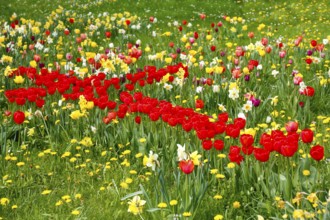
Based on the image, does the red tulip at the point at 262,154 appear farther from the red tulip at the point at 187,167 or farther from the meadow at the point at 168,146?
the red tulip at the point at 187,167

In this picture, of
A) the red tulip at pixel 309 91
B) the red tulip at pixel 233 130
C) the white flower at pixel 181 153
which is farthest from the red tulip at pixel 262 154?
the red tulip at pixel 309 91

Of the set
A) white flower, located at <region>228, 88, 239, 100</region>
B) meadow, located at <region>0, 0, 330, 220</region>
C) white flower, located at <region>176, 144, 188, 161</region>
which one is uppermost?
white flower, located at <region>176, 144, 188, 161</region>

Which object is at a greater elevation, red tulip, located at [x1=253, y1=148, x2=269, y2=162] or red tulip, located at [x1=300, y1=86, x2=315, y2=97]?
red tulip, located at [x1=253, y1=148, x2=269, y2=162]

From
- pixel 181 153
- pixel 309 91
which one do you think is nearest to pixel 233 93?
pixel 309 91

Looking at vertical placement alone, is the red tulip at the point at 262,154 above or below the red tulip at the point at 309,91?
above

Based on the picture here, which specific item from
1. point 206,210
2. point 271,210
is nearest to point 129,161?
point 206,210

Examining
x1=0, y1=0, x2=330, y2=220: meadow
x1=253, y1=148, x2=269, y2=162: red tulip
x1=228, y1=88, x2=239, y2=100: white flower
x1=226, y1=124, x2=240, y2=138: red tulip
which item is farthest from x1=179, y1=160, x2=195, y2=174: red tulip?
x1=228, y1=88, x2=239, y2=100: white flower

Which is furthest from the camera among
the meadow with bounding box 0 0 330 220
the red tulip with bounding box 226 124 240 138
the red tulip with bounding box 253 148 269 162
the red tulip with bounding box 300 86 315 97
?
the red tulip with bounding box 300 86 315 97

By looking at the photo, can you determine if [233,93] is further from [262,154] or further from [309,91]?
[262,154]

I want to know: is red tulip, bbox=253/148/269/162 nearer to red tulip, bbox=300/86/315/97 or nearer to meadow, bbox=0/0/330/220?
meadow, bbox=0/0/330/220

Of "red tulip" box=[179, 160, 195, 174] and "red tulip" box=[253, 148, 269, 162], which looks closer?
"red tulip" box=[179, 160, 195, 174]

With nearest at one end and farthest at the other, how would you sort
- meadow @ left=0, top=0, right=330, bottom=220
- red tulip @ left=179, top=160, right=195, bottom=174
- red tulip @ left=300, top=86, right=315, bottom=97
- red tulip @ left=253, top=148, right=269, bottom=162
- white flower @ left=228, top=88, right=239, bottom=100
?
red tulip @ left=179, top=160, right=195, bottom=174, red tulip @ left=253, top=148, right=269, bottom=162, meadow @ left=0, top=0, right=330, bottom=220, red tulip @ left=300, top=86, right=315, bottom=97, white flower @ left=228, top=88, right=239, bottom=100

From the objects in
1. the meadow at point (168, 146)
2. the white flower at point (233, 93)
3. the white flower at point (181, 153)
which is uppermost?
the white flower at point (181, 153)

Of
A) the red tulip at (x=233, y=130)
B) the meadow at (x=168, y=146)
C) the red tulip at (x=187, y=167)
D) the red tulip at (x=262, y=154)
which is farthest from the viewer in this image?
the red tulip at (x=233, y=130)
